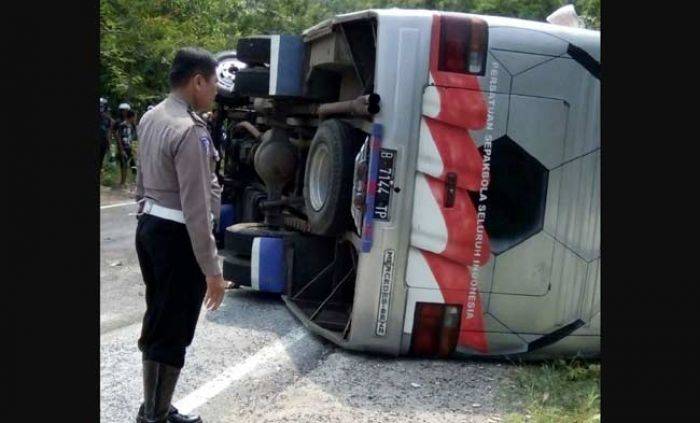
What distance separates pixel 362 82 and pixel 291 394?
82.9 inches

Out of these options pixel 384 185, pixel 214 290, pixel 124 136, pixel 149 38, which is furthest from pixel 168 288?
pixel 149 38

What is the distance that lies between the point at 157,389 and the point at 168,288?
1.59 feet

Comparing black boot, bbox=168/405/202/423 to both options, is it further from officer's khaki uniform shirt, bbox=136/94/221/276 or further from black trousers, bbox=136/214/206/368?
officer's khaki uniform shirt, bbox=136/94/221/276

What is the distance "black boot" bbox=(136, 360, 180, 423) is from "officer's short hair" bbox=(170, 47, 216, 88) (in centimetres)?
131

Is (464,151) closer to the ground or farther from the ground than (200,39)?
closer to the ground

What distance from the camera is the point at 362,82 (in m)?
5.14

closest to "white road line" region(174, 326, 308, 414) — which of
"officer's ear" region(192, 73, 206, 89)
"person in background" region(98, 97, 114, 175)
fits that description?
"officer's ear" region(192, 73, 206, 89)

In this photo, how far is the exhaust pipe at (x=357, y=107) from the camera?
457 centimetres

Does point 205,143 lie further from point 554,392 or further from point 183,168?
point 554,392

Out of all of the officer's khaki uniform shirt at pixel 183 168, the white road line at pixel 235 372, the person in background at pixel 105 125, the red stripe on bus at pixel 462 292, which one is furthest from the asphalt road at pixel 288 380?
the person in background at pixel 105 125

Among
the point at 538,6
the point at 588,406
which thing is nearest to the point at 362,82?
the point at 588,406

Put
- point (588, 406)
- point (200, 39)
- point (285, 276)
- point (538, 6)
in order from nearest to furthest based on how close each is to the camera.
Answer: point (588, 406) → point (285, 276) → point (200, 39) → point (538, 6)

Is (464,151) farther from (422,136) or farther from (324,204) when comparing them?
(324,204)

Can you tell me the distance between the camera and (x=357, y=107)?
189 inches
